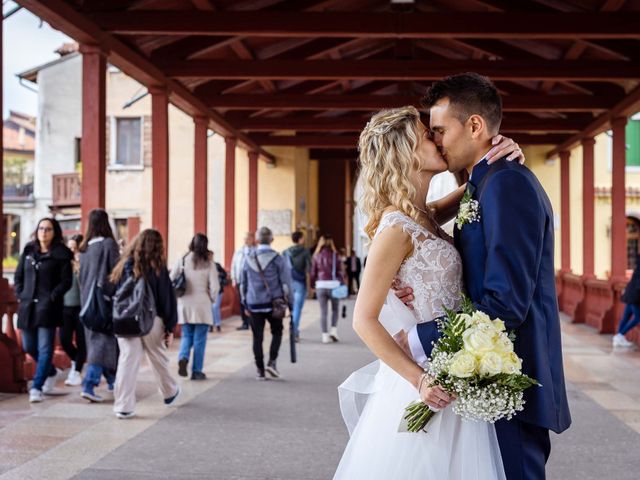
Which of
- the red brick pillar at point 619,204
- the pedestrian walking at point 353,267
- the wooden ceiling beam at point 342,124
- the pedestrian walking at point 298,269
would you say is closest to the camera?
the pedestrian walking at point 298,269

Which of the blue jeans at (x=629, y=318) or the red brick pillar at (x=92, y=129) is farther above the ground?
the red brick pillar at (x=92, y=129)

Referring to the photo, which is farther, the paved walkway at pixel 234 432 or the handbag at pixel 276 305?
the handbag at pixel 276 305

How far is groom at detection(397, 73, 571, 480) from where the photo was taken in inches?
93.7

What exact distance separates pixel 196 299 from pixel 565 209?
14.3 meters

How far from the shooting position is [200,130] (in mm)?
16047

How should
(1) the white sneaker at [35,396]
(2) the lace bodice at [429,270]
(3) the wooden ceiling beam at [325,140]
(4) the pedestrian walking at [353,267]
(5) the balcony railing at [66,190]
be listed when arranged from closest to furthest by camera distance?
1. (2) the lace bodice at [429,270]
2. (1) the white sneaker at [35,396]
3. (3) the wooden ceiling beam at [325,140]
4. (4) the pedestrian walking at [353,267]
5. (5) the balcony railing at [66,190]

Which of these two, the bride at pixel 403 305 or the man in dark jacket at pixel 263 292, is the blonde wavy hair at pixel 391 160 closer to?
the bride at pixel 403 305

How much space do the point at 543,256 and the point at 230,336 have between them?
11.5 metres

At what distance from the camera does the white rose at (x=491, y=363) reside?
2293 millimetres

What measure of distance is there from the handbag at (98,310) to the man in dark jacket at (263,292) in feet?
6.16

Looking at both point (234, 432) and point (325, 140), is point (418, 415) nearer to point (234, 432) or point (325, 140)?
point (234, 432)

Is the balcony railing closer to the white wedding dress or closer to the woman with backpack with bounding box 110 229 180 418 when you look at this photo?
the woman with backpack with bounding box 110 229 180 418

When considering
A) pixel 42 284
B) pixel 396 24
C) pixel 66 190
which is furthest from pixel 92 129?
pixel 66 190

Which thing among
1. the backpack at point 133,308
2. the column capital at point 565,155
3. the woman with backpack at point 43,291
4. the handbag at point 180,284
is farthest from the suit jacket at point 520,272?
the column capital at point 565,155
